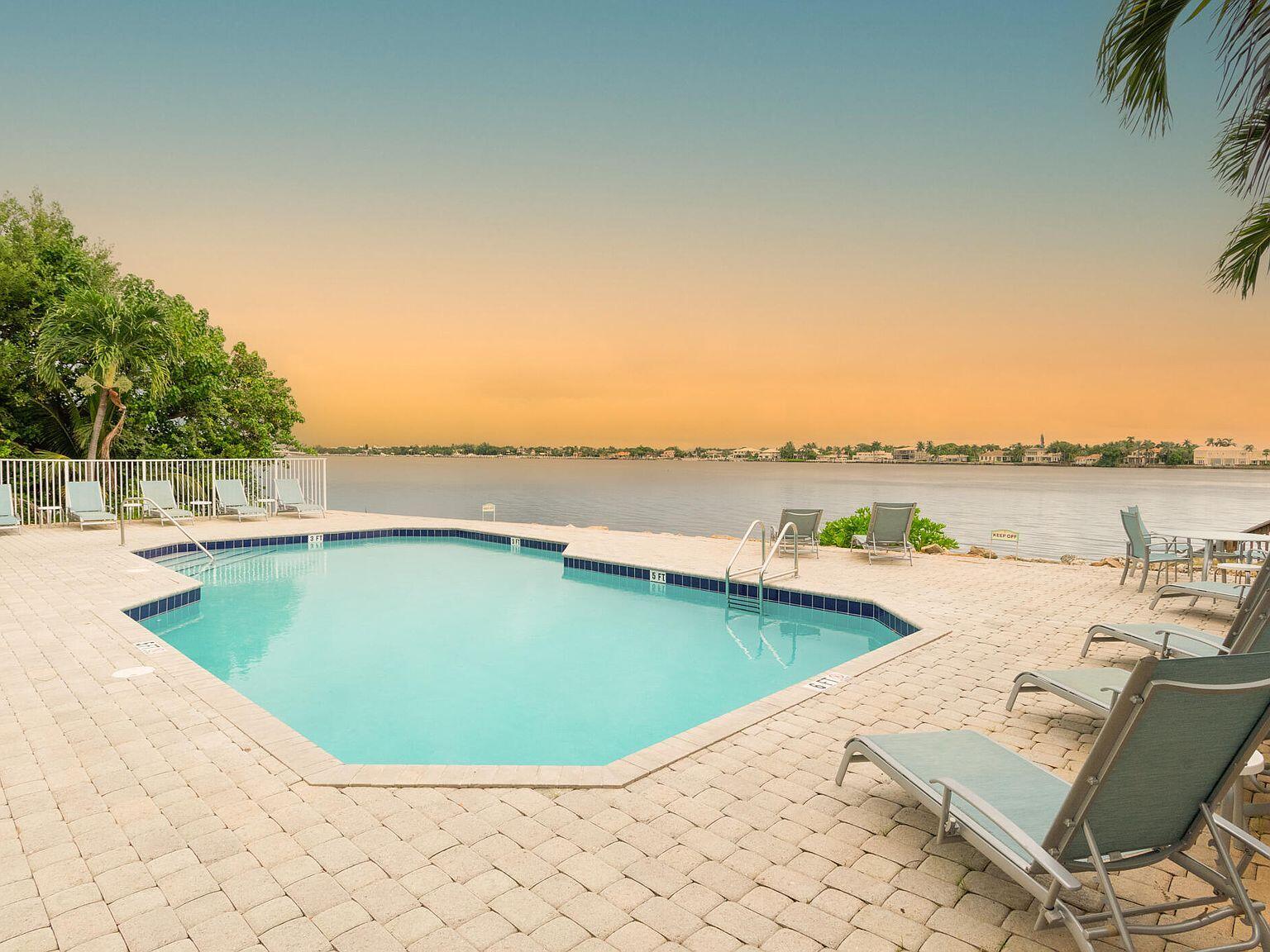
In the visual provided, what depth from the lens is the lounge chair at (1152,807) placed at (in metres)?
1.73

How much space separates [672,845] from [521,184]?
2034 centimetres

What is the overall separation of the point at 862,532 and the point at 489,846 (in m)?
10.6

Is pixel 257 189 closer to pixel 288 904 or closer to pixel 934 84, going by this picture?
pixel 934 84

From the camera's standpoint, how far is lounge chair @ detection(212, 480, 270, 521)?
13383 mm

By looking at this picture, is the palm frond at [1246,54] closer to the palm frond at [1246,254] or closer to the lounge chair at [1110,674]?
the palm frond at [1246,254]

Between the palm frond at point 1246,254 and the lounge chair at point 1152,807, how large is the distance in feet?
20.3

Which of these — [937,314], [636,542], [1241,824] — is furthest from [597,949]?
[937,314]

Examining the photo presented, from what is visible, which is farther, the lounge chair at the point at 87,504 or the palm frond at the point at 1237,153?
the lounge chair at the point at 87,504

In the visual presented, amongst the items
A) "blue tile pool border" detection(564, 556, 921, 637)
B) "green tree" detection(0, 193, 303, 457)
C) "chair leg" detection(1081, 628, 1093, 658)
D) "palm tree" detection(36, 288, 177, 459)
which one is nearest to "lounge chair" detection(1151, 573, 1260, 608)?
"chair leg" detection(1081, 628, 1093, 658)

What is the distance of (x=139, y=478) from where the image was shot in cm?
1411

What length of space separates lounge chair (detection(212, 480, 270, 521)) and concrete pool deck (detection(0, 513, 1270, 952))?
991 centimetres

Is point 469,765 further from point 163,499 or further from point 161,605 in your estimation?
point 163,499

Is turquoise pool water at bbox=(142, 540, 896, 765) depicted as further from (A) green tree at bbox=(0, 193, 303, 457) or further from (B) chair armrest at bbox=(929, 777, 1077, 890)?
(A) green tree at bbox=(0, 193, 303, 457)

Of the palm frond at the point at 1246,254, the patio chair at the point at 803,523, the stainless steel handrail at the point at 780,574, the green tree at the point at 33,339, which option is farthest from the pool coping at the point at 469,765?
the green tree at the point at 33,339
